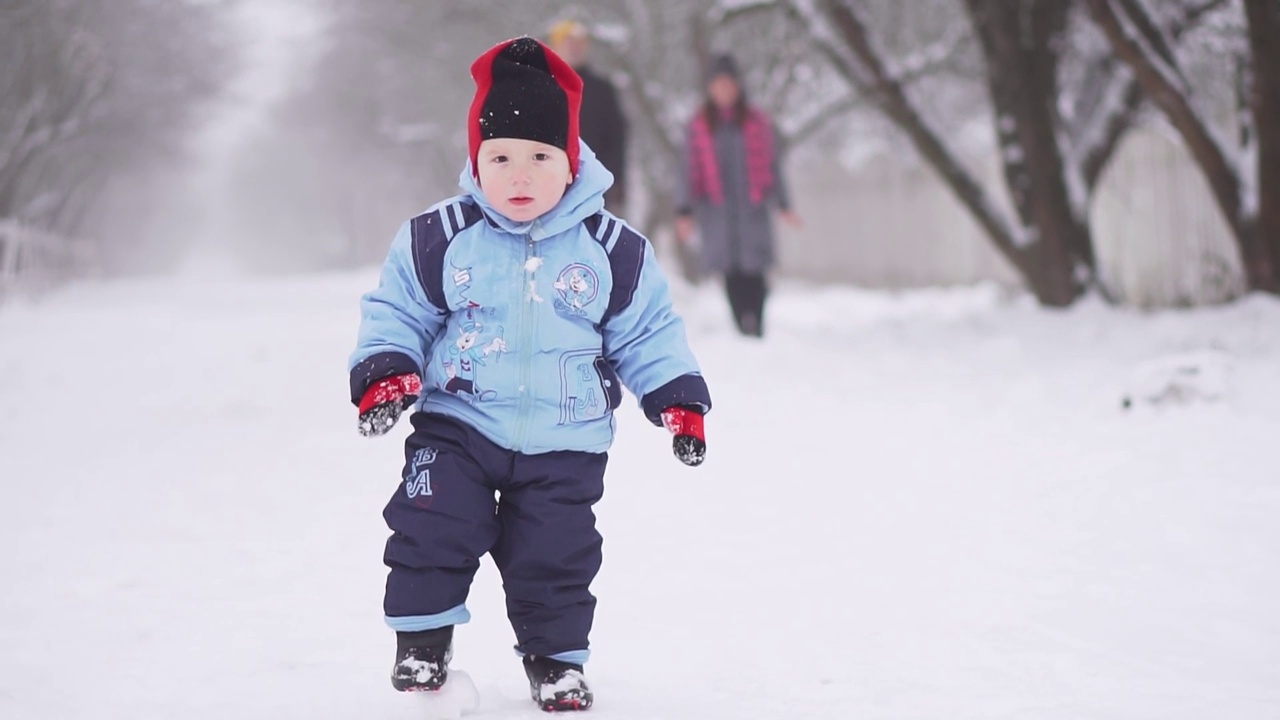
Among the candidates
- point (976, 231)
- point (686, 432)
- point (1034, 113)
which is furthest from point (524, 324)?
point (976, 231)

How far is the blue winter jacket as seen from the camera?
2578 millimetres

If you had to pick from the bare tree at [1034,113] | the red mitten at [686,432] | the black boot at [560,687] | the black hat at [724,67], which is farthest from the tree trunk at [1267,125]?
the black boot at [560,687]

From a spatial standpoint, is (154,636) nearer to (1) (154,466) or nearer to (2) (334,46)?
(1) (154,466)

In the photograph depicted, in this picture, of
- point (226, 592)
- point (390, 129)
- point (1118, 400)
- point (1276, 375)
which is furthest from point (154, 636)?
point (390, 129)

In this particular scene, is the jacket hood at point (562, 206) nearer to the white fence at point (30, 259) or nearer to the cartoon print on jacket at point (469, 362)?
the cartoon print on jacket at point (469, 362)

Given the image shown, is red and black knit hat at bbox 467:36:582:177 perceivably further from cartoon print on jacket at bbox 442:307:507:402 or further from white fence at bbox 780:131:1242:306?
white fence at bbox 780:131:1242:306

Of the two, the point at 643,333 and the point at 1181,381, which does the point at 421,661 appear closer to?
the point at 643,333

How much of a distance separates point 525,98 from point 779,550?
177 centimetres

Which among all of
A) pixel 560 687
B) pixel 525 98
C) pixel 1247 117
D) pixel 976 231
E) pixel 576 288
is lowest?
pixel 560 687

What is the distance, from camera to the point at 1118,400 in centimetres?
575

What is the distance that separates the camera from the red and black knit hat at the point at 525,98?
2615mm

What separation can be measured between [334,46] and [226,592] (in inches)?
1217

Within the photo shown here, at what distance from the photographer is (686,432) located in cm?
257

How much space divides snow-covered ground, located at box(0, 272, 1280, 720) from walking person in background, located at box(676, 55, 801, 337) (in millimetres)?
1145
